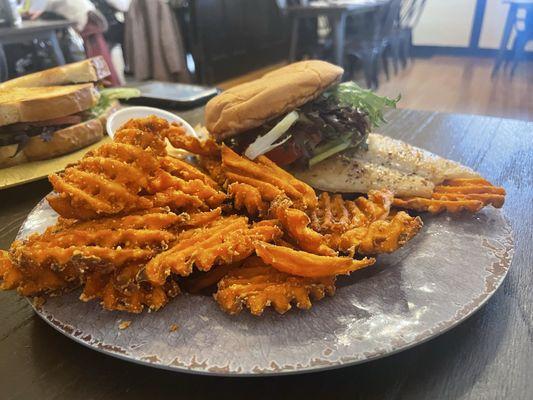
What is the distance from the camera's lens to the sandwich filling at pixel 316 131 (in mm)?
1366

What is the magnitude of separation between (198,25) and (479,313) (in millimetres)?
5787

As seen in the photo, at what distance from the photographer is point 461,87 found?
20.8 feet

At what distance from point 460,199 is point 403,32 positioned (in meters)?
7.15

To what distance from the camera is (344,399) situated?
778 millimetres

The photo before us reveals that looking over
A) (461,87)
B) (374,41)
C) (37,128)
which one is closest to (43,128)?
(37,128)

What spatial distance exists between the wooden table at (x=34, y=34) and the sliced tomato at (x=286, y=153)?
259cm

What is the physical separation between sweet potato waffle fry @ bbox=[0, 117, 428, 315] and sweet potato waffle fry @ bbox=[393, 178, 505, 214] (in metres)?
0.11

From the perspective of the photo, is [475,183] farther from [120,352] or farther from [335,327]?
[120,352]

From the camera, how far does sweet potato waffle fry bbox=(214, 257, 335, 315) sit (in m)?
0.84

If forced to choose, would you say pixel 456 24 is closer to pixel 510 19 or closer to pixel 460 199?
pixel 510 19

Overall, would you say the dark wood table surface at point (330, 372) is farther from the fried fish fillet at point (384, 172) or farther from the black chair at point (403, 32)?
the black chair at point (403, 32)

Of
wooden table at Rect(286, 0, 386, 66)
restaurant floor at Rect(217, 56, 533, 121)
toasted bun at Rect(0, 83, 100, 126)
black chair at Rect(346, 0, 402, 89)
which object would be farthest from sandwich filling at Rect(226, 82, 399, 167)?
black chair at Rect(346, 0, 402, 89)

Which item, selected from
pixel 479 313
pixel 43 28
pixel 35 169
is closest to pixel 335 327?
pixel 479 313

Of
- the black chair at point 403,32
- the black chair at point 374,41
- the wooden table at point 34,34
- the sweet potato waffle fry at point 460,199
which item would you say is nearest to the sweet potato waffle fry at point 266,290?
the sweet potato waffle fry at point 460,199
